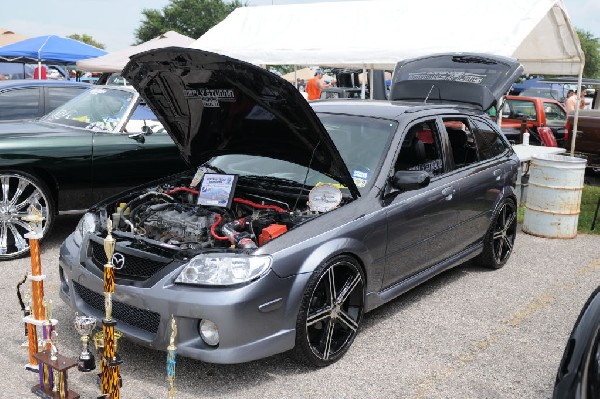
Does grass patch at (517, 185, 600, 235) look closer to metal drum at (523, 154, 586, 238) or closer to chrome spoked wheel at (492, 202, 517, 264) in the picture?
metal drum at (523, 154, 586, 238)

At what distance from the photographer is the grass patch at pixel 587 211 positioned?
7.95 meters

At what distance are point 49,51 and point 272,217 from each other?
16532 mm

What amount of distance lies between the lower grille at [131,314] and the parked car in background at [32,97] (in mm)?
4652

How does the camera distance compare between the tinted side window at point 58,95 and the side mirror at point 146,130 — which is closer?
the side mirror at point 146,130

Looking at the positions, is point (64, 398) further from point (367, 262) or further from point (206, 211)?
point (367, 262)

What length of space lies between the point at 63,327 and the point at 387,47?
8636mm

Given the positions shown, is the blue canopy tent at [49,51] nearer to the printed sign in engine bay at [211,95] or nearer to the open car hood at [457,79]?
the open car hood at [457,79]

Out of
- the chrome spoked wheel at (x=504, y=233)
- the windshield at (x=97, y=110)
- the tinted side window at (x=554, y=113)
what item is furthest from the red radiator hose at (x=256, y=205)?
the tinted side window at (x=554, y=113)

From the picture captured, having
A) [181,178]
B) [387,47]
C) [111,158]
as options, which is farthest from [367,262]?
[387,47]

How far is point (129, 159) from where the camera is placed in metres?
6.39

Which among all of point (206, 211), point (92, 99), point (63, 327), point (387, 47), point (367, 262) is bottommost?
point (63, 327)

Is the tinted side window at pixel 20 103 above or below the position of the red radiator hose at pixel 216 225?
above

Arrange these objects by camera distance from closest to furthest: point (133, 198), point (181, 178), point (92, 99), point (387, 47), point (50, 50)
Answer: point (133, 198) < point (181, 178) < point (92, 99) < point (387, 47) < point (50, 50)

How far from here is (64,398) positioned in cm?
316
